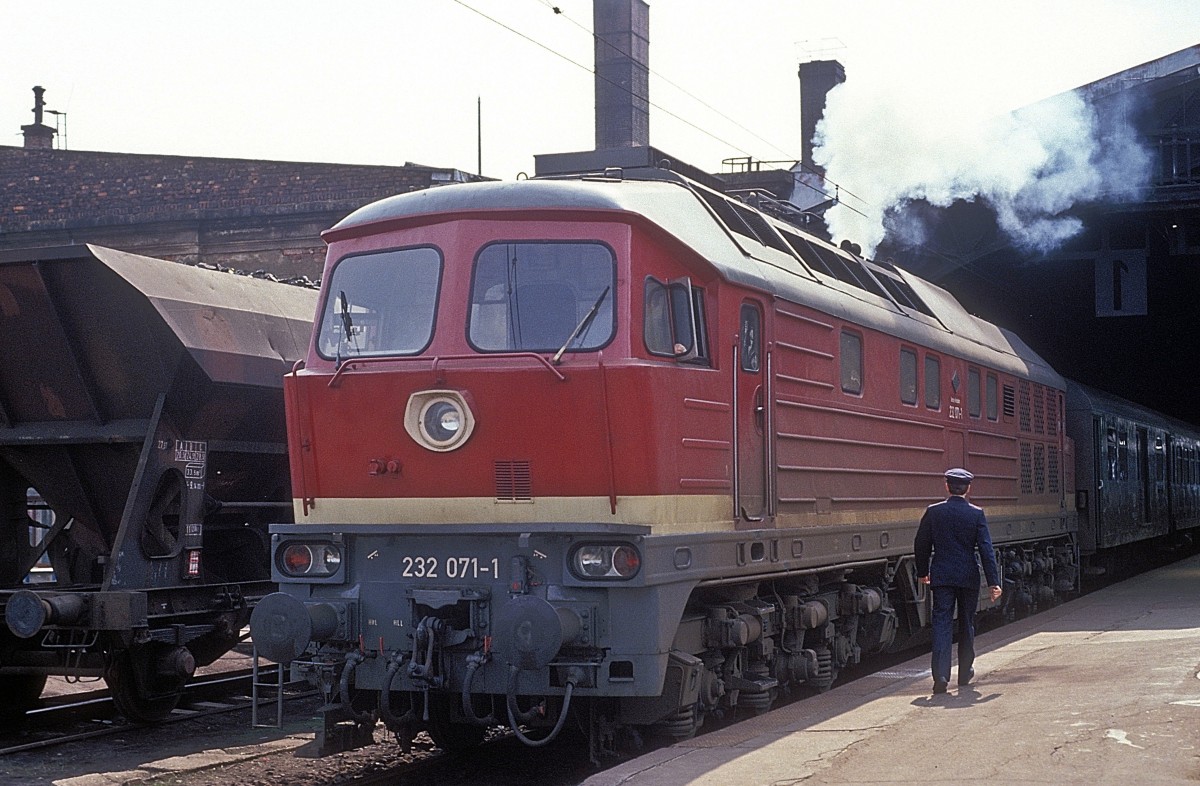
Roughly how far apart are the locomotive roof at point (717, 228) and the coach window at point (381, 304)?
24 cm

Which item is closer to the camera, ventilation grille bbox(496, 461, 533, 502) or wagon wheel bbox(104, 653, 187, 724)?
ventilation grille bbox(496, 461, 533, 502)

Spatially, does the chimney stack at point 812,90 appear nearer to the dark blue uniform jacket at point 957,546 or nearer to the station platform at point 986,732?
the station platform at point 986,732

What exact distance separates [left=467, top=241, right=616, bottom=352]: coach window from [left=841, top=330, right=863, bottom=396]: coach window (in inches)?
123

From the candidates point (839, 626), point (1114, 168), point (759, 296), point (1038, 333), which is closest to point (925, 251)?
point (1114, 168)

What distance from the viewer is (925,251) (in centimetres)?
2373

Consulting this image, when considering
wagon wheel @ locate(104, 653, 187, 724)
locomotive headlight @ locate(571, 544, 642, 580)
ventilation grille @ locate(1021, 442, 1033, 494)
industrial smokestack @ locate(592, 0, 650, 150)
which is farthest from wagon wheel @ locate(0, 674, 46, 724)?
industrial smokestack @ locate(592, 0, 650, 150)

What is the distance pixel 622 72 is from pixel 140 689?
24.8m

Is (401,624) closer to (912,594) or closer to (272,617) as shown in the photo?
(272,617)

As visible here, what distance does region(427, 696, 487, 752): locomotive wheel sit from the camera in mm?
8641

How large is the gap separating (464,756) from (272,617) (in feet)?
6.16

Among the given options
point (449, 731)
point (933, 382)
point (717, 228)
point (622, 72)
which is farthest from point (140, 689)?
point (622, 72)

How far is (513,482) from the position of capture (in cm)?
811

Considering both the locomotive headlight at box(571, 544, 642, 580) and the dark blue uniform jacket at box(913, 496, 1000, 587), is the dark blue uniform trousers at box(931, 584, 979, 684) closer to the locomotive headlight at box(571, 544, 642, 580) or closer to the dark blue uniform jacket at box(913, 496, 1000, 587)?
the dark blue uniform jacket at box(913, 496, 1000, 587)

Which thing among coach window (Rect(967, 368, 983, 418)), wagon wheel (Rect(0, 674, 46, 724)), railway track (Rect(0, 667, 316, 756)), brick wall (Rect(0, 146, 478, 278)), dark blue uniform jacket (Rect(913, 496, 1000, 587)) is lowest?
railway track (Rect(0, 667, 316, 756))
